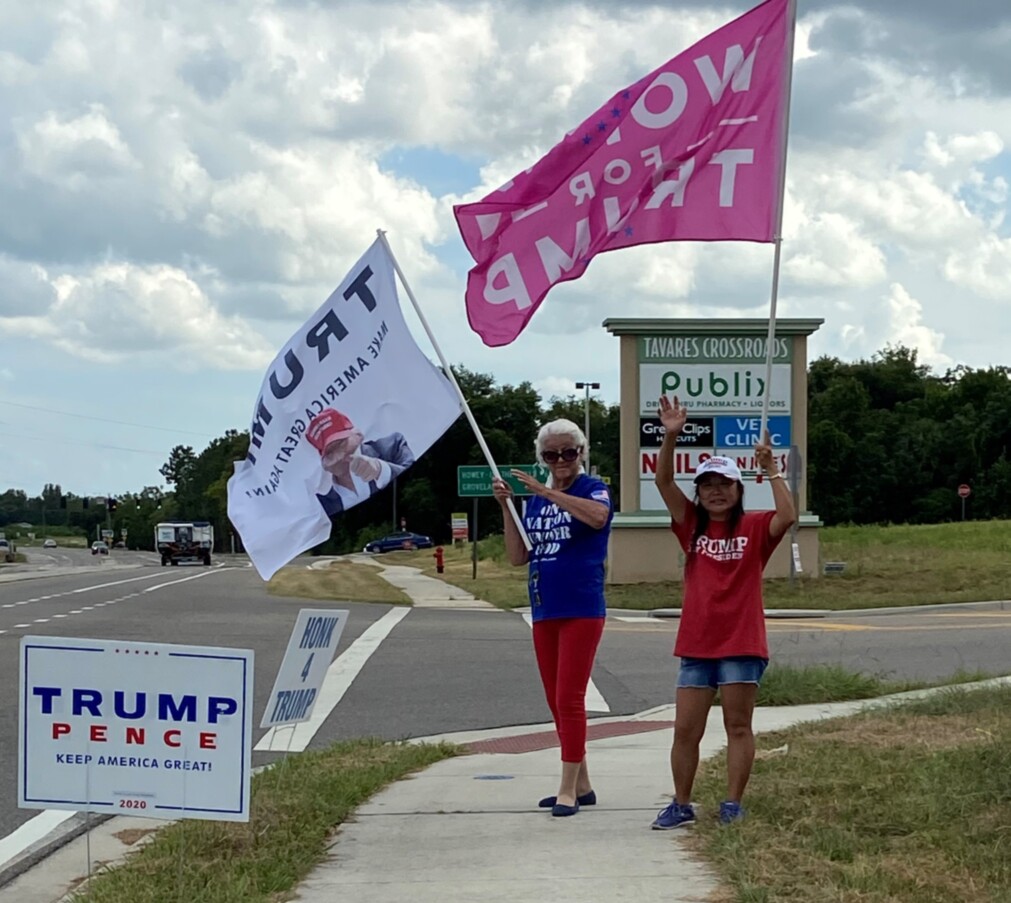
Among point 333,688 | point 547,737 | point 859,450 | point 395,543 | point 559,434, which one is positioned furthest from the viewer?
point 859,450

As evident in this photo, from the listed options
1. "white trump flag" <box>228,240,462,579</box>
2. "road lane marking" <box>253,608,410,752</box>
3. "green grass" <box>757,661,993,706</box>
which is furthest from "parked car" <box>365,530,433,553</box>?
"white trump flag" <box>228,240,462,579</box>

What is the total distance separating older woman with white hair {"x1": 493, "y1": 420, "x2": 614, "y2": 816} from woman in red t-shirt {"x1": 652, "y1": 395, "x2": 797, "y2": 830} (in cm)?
43

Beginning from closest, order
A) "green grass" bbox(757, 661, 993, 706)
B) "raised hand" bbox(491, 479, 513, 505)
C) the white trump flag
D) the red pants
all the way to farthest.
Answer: the red pants → "raised hand" bbox(491, 479, 513, 505) → the white trump flag → "green grass" bbox(757, 661, 993, 706)

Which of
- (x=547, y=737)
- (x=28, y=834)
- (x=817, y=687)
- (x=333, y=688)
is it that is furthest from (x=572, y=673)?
(x=333, y=688)

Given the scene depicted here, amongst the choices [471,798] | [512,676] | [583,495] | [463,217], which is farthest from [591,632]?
[512,676]

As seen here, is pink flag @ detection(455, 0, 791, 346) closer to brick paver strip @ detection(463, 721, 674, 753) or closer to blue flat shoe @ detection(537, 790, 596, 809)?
blue flat shoe @ detection(537, 790, 596, 809)

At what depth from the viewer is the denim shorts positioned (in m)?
6.09

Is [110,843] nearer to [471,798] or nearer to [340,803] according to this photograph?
[340,803]

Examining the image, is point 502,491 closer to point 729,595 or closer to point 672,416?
point 672,416

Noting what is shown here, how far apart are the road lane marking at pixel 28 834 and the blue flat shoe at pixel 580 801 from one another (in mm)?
2230

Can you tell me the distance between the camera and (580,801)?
6941 millimetres

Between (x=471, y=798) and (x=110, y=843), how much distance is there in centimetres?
178

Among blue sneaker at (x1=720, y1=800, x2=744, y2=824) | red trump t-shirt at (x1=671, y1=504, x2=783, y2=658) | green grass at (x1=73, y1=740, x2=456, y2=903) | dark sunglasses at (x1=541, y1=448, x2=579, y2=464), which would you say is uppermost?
dark sunglasses at (x1=541, y1=448, x2=579, y2=464)

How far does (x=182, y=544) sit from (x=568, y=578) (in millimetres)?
72956
